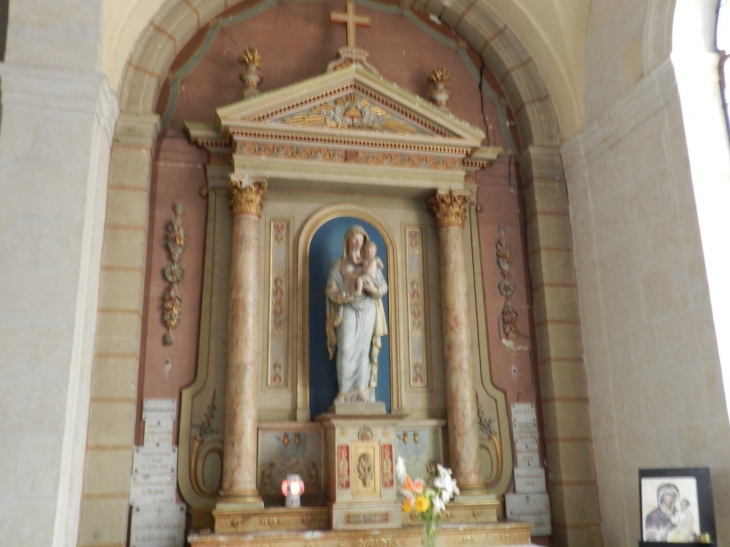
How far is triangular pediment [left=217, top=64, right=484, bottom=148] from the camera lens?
21.1 feet

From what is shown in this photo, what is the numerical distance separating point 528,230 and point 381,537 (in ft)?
10.1

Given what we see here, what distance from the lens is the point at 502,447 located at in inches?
252

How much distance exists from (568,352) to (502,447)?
99 centimetres

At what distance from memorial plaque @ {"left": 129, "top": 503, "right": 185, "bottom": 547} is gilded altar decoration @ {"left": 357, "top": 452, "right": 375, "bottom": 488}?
54.3 inches

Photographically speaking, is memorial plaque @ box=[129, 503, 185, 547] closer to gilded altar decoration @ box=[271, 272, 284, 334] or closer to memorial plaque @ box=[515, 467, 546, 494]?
gilded altar decoration @ box=[271, 272, 284, 334]

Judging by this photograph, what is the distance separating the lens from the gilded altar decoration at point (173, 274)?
6.09 meters

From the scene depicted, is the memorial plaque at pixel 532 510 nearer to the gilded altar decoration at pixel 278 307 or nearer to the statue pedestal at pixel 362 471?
the statue pedestal at pixel 362 471

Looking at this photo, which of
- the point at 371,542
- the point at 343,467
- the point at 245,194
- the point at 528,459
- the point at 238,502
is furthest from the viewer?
the point at 528,459

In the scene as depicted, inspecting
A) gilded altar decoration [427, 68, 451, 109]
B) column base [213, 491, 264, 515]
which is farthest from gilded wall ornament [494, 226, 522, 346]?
column base [213, 491, 264, 515]

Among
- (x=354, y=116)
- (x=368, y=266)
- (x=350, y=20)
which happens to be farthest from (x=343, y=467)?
(x=350, y=20)

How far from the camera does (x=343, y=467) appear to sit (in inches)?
223

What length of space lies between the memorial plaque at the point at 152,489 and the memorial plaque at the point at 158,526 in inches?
1.7

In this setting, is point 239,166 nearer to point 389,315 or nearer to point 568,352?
point 389,315

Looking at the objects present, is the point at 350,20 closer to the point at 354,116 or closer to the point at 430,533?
the point at 354,116
